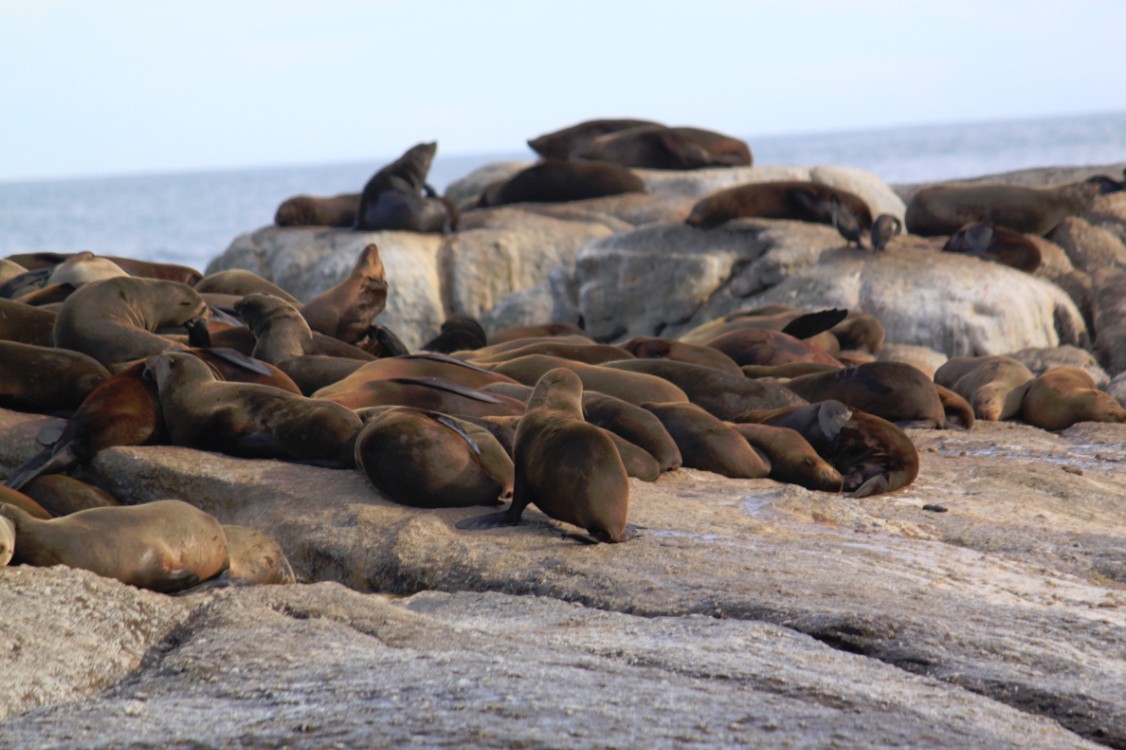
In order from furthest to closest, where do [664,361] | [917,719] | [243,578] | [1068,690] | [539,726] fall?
[664,361] → [243,578] → [1068,690] → [917,719] → [539,726]

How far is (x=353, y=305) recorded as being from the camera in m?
7.58

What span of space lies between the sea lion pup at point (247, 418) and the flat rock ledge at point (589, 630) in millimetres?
116

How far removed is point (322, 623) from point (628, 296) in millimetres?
9136

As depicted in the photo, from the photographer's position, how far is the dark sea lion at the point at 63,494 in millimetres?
4672

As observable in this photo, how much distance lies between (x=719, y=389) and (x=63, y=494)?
10.8 ft

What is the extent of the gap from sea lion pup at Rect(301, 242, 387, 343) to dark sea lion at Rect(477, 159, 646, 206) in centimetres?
805

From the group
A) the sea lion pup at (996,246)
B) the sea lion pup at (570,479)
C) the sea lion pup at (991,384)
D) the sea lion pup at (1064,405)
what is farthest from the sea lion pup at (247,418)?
the sea lion pup at (996,246)

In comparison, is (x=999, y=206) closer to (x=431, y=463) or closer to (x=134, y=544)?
(x=431, y=463)

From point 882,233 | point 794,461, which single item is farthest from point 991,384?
point 882,233

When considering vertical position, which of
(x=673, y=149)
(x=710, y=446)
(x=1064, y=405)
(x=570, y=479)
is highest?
(x=673, y=149)

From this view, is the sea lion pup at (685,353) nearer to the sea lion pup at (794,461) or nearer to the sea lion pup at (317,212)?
the sea lion pup at (794,461)

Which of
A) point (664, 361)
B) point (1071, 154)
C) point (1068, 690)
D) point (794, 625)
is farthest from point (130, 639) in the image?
point (1071, 154)

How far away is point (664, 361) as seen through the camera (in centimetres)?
686

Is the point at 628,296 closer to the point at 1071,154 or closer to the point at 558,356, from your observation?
the point at 558,356
